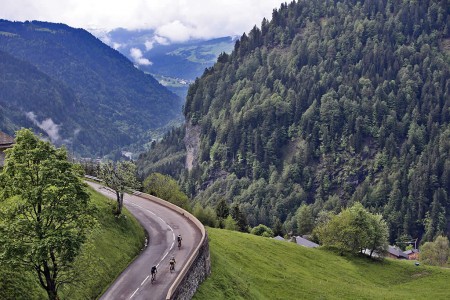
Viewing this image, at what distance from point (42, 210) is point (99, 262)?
18.5m

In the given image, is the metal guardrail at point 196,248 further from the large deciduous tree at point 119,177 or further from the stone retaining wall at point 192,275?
the large deciduous tree at point 119,177

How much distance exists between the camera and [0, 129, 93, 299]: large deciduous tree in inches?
1399

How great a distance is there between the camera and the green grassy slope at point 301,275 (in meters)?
65.6

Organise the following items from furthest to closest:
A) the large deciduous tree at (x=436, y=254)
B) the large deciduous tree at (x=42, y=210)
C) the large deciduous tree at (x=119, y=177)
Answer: the large deciduous tree at (x=436, y=254)
the large deciduous tree at (x=119, y=177)
the large deciduous tree at (x=42, y=210)

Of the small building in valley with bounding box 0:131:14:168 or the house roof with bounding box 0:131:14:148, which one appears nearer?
the small building in valley with bounding box 0:131:14:168

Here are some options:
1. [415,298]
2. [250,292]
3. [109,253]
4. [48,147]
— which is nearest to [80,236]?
[48,147]

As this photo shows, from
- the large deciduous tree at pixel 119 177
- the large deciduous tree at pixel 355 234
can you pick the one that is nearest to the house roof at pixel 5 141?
the large deciduous tree at pixel 119 177

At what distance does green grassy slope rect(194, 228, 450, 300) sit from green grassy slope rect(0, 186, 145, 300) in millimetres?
9995

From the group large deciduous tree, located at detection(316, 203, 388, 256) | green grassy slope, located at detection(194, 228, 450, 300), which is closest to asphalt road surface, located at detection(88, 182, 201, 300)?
green grassy slope, located at detection(194, 228, 450, 300)

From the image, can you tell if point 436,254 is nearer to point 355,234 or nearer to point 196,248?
point 355,234

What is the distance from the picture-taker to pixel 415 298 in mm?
87188

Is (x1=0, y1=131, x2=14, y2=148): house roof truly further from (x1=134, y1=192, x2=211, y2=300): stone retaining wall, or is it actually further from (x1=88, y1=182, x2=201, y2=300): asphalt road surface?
(x1=134, y1=192, x2=211, y2=300): stone retaining wall

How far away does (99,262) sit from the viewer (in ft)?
178

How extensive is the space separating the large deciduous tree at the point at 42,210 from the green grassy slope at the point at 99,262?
2425 mm
